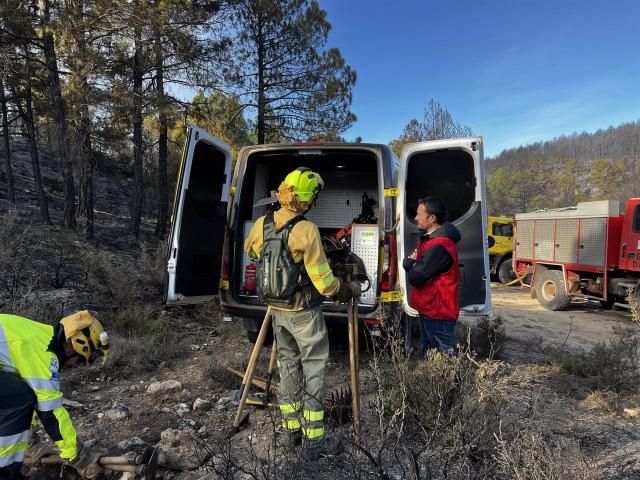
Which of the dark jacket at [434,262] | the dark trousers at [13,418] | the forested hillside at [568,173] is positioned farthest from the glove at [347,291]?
the forested hillside at [568,173]

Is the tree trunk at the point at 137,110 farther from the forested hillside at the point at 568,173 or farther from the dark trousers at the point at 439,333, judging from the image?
the forested hillside at the point at 568,173

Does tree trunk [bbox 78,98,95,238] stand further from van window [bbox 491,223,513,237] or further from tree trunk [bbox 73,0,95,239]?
van window [bbox 491,223,513,237]

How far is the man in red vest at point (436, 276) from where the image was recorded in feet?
9.98

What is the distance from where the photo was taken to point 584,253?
9078 mm

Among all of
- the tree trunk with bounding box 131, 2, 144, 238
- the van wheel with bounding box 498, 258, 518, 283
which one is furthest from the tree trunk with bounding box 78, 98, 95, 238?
the van wheel with bounding box 498, 258, 518, 283

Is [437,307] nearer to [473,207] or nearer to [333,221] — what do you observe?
[473,207]

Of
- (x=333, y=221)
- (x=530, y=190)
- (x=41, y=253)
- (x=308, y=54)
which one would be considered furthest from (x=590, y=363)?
(x=530, y=190)

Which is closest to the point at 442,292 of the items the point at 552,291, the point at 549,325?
the point at 549,325

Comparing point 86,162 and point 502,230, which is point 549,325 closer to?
point 502,230

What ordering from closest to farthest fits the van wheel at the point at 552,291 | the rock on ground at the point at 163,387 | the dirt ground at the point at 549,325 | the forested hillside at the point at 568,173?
the rock on ground at the point at 163,387 < the dirt ground at the point at 549,325 < the van wheel at the point at 552,291 < the forested hillside at the point at 568,173

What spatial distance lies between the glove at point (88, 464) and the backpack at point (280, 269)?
126 cm

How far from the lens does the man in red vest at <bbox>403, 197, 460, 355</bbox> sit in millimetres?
3043

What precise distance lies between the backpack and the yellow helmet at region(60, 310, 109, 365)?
0.94 meters

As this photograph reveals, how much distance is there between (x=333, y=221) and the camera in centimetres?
576
